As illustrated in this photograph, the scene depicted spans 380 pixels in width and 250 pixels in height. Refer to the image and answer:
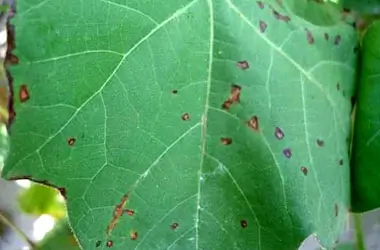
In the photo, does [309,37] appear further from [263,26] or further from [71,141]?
[71,141]

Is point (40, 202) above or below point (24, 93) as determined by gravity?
below

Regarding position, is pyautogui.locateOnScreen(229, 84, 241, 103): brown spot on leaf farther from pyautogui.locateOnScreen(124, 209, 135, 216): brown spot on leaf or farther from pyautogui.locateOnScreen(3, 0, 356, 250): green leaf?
pyautogui.locateOnScreen(124, 209, 135, 216): brown spot on leaf

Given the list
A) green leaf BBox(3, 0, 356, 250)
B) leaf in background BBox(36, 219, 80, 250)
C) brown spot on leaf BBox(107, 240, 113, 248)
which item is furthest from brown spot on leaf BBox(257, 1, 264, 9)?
leaf in background BBox(36, 219, 80, 250)

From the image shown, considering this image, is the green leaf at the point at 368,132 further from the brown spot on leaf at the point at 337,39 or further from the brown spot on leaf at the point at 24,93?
the brown spot on leaf at the point at 24,93

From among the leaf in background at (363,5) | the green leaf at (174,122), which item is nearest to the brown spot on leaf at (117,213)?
the green leaf at (174,122)

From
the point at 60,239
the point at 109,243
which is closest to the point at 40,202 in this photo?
the point at 60,239

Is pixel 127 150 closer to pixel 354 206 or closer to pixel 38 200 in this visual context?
pixel 354 206
